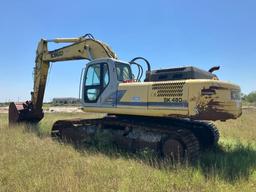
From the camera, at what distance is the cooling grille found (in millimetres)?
8156

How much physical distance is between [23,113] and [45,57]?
2645 millimetres

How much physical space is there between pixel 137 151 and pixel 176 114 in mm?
1758

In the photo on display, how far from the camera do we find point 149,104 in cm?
882

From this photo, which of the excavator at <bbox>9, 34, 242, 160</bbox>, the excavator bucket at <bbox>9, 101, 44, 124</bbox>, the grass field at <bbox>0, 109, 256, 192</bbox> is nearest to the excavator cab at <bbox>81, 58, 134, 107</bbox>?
the excavator at <bbox>9, 34, 242, 160</bbox>

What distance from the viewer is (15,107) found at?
14.1 m

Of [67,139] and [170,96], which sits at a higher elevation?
[170,96]

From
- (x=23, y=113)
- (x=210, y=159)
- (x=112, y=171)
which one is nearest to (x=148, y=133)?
(x=210, y=159)

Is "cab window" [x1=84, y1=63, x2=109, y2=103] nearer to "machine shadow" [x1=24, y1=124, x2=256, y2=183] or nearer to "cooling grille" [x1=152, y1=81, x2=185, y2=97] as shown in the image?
"machine shadow" [x1=24, y1=124, x2=256, y2=183]

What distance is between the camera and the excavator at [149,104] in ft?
26.0

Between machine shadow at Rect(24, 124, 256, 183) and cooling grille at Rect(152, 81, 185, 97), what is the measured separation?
1578 mm

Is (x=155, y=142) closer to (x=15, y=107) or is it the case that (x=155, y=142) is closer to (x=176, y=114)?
(x=176, y=114)

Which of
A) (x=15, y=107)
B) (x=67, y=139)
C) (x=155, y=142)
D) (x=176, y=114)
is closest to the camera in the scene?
(x=176, y=114)

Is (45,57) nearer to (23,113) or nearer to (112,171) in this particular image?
(23,113)

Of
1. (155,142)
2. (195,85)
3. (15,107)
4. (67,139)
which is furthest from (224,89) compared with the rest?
(15,107)
